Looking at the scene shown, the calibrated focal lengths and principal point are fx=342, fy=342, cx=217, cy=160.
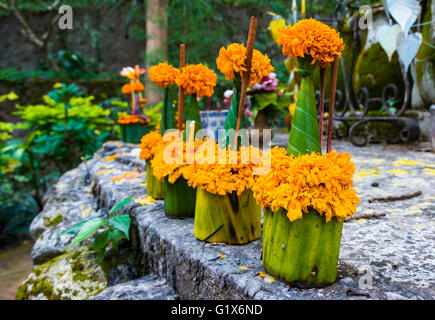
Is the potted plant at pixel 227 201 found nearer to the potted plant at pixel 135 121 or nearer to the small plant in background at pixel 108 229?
the small plant in background at pixel 108 229

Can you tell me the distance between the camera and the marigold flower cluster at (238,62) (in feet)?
3.36

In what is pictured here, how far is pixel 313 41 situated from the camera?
0.82 meters

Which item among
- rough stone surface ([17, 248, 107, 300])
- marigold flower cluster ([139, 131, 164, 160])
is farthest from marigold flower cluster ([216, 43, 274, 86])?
rough stone surface ([17, 248, 107, 300])

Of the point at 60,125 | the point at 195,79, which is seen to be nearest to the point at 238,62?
the point at 195,79

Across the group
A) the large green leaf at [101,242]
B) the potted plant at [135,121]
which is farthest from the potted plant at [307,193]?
the potted plant at [135,121]

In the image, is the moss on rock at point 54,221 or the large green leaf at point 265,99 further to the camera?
the large green leaf at point 265,99

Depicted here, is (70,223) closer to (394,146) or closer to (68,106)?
(68,106)

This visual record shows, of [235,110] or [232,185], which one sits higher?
[235,110]

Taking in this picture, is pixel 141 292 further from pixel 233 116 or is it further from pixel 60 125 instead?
pixel 60 125

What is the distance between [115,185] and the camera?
2.00m

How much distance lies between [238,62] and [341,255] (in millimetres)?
657

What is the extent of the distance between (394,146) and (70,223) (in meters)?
2.61

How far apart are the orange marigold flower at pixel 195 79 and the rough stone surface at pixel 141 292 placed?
2.26 feet
